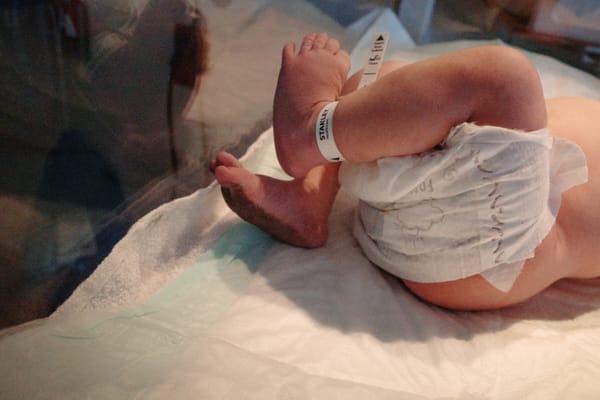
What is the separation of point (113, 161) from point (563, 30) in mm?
1235

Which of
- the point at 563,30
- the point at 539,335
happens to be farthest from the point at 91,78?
the point at 563,30

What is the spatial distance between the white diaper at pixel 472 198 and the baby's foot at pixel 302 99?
0.27 feet

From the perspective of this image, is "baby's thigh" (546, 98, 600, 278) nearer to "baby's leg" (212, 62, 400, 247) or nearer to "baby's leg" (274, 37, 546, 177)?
"baby's leg" (274, 37, 546, 177)

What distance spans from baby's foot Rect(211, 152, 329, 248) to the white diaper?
99 millimetres

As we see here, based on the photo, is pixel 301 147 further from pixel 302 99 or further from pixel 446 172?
pixel 446 172

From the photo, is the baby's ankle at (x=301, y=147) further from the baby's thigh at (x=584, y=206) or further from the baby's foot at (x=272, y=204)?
the baby's thigh at (x=584, y=206)

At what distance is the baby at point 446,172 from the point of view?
569mm

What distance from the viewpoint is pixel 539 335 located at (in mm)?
663

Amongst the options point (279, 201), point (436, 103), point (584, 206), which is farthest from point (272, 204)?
point (584, 206)

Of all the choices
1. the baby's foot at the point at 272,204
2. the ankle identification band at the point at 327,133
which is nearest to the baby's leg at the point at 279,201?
the baby's foot at the point at 272,204

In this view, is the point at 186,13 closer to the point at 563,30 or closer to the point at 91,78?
the point at 91,78

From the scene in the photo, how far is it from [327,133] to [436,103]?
0.13 meters

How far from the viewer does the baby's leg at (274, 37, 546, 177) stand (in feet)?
1.85

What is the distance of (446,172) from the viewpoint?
592 mm
